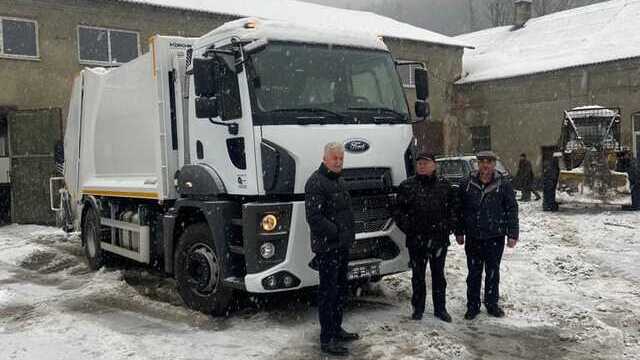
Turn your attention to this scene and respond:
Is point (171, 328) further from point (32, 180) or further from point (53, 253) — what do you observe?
point (32, 180)

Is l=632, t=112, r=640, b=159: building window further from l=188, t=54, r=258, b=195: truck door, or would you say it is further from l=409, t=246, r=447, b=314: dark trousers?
l=188, t=54, r=258, b=195: truck door

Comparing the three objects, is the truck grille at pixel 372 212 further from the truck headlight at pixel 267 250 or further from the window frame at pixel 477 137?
the window frame at pixel 477 137

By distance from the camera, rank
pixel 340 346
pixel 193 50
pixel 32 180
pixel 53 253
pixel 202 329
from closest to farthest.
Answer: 1. pixel 340 346
2. pixel 202 329
3. pixel 193 50
4. pixel 53 253
5. pixel 32 180

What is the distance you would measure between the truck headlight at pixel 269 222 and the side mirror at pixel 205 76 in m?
1.37

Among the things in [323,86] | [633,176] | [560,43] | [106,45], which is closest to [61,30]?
[106,45]

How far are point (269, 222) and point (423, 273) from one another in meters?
1.75

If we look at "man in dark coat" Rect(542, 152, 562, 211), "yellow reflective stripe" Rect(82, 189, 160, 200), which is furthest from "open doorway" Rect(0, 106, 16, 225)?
"man in dark coat" Rect(542, 152, 562, 211)

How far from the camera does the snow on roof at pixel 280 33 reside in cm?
620

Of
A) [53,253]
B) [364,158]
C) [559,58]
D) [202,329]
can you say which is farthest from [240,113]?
[559,58]

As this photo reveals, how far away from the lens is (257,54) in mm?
6070

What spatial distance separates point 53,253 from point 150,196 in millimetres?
5169

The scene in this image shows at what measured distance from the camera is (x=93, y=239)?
9961 millimetres

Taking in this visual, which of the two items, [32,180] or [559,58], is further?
[559,58]

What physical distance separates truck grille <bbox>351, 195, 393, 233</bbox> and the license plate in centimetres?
36
